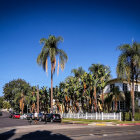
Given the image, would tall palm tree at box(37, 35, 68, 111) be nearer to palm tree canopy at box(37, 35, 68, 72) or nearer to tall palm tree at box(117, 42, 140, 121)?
palm tree canopy at box(37, 35, 68, 72)

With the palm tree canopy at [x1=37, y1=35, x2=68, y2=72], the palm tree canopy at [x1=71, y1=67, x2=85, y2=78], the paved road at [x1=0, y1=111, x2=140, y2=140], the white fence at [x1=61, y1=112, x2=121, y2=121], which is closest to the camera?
the paved road at [x1=0, y1=111, x2=140, y2=140]

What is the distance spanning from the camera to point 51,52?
3812cm

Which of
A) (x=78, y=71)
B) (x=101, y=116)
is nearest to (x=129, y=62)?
(x=101, y=116)

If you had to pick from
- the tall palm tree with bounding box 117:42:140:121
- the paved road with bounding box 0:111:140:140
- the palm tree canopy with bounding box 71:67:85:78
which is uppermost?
the palm tree canopy with bounding box 71:67:85:78

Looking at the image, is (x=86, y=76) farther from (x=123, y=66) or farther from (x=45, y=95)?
(x=45, y=95)

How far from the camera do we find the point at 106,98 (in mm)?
42062

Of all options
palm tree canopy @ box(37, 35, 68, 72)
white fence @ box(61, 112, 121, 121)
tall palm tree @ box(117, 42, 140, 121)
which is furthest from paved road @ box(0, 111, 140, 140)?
palm tree canopy @ box(37, 35, 68, 72)

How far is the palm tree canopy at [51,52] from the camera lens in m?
38.1

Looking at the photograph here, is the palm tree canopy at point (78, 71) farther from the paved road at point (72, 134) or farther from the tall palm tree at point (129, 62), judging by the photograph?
the paved road at point (72, 134)

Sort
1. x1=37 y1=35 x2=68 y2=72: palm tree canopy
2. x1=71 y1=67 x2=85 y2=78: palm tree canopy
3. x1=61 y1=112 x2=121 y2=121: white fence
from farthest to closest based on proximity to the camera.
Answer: x1=71 y1=67 x2=85 y2=78: palm tree canopy, x1=37 y1=35 x2=68 y2=72: palm tree canopy, x1=61 y1=112 x2=121 y2=121: white fence

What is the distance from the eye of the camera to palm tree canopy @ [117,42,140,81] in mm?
29148

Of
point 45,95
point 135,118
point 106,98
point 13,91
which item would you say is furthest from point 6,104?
point 135,118

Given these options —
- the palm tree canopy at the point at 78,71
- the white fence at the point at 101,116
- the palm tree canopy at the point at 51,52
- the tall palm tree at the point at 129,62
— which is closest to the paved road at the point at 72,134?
the tall palm tree at the point at 129,62

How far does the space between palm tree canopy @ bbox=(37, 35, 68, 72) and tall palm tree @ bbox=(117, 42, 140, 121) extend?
11.8 metres
